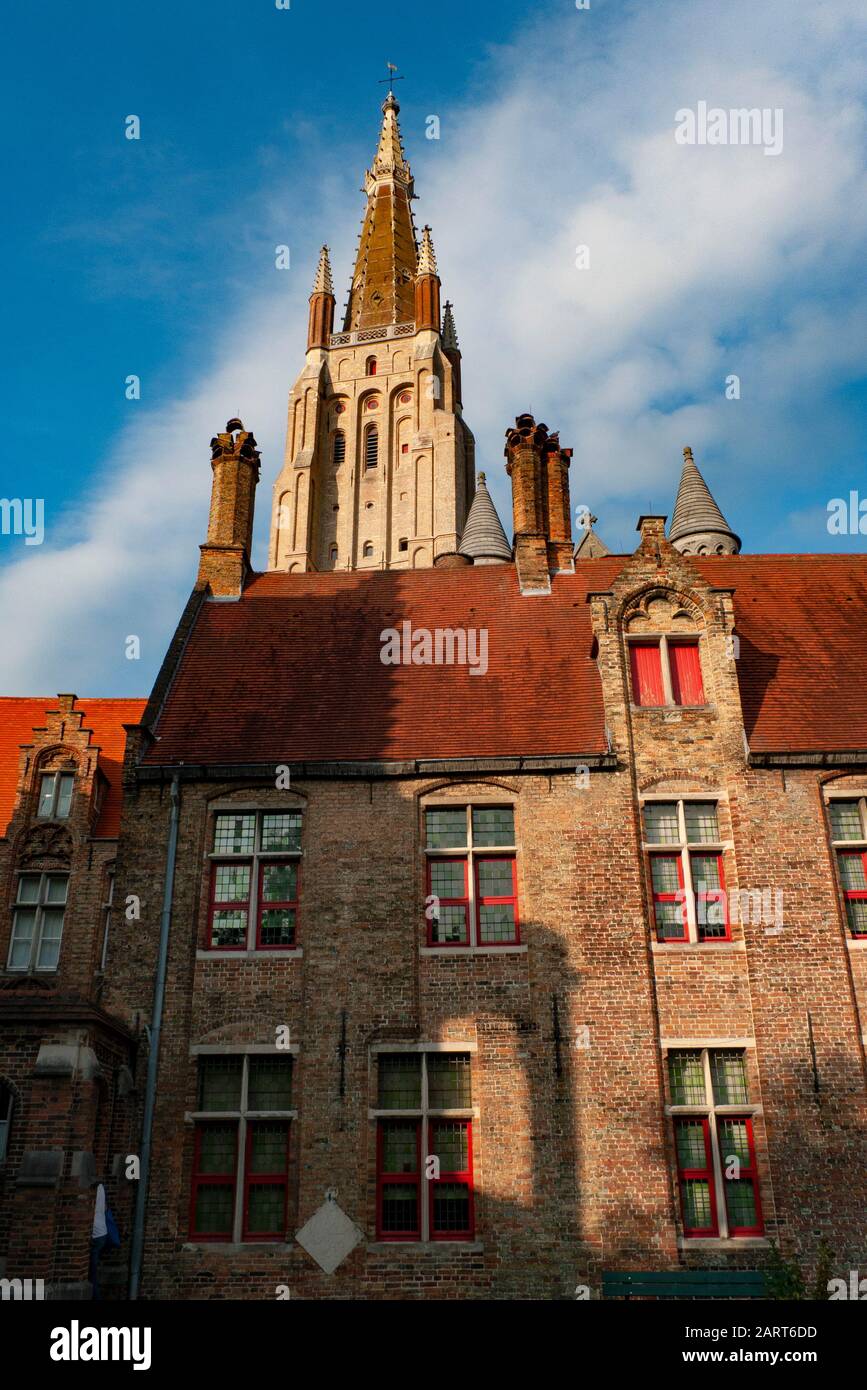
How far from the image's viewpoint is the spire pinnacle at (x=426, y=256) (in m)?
75.5

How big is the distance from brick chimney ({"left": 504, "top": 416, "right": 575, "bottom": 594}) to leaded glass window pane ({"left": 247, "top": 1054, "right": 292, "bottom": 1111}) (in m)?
10.2

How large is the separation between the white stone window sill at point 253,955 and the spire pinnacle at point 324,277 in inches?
2652

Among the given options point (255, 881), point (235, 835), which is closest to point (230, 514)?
point (235, 835)

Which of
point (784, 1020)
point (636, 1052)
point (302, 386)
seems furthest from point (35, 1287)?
point (302, 386)

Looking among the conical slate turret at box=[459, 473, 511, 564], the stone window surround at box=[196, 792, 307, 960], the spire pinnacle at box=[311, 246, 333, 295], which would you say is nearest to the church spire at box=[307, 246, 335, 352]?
the spire pinnacle at box=[311, 246, 333, 295]

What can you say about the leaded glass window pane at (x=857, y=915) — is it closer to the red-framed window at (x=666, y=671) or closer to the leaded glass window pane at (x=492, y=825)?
the red-framed window at (x=666, y=671)

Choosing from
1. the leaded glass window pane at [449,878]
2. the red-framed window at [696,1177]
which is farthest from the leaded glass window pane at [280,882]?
the red-framed window at [696,1177]

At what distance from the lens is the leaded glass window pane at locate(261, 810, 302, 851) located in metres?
17.0

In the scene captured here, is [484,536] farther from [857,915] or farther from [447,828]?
[857,915]

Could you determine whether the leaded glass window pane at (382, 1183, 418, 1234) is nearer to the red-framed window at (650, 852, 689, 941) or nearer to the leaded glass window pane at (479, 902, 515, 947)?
the leaded glass window pane at (479, 902, 515, 947)

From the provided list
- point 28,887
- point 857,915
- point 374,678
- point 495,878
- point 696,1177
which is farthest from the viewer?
point 28,887

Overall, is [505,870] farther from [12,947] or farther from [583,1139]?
[12,947]

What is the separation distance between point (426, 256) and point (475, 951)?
6986 cm

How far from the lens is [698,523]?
127 feet
